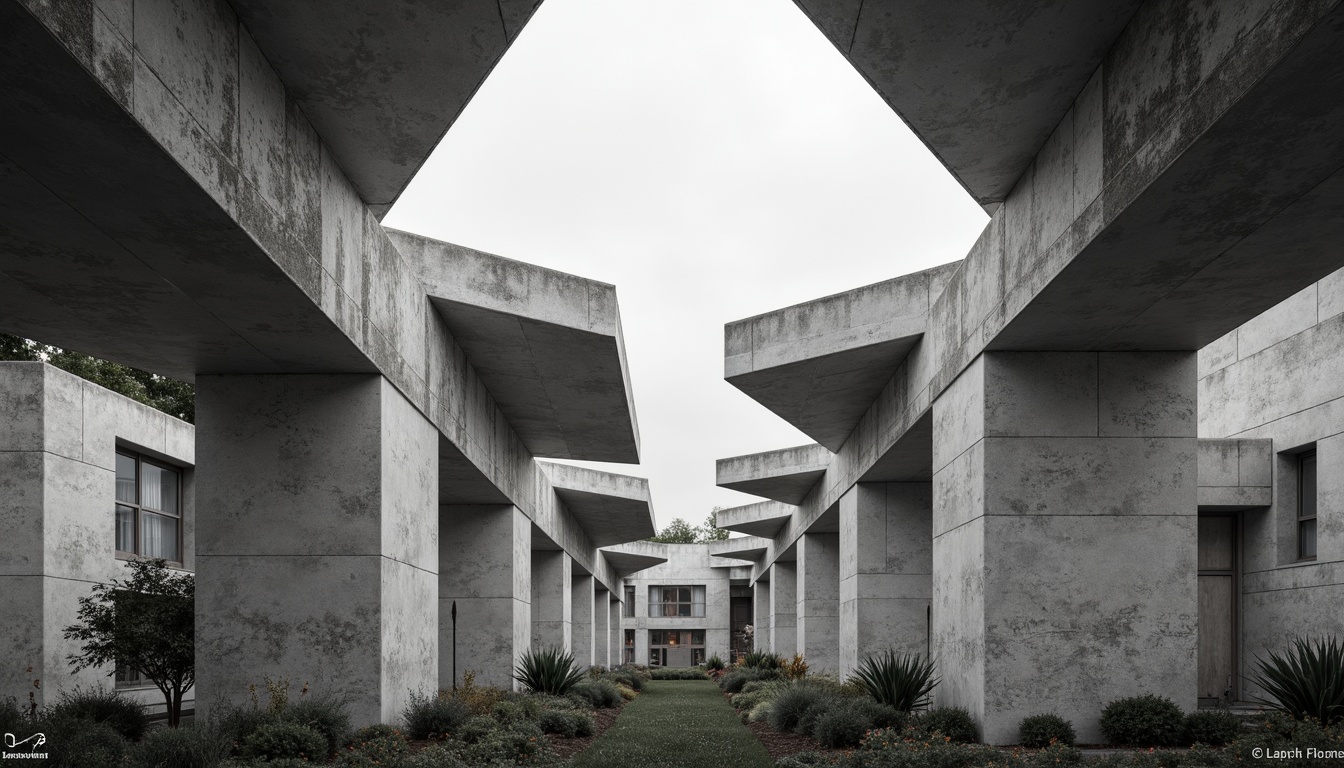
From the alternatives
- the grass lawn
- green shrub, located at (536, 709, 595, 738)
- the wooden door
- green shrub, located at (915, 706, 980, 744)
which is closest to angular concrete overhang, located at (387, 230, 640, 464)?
green shrub, located at (536, 709, 595, 738)

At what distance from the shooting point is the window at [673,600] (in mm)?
57438

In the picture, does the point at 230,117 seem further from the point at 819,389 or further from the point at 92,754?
the point at 819,389

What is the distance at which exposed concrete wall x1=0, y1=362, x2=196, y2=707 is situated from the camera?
1534cm

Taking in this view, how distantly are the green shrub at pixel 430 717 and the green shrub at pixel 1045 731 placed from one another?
6167mm

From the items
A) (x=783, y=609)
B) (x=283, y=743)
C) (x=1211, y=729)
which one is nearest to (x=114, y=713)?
(x=283, y=743)

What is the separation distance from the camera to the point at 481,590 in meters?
21.0

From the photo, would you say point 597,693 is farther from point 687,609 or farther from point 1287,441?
point 687,609

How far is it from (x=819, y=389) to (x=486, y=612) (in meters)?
8.06

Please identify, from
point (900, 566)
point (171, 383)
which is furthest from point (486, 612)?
point (171, 383)

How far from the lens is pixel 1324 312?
57.9 feet

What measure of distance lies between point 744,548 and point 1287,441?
28745mm

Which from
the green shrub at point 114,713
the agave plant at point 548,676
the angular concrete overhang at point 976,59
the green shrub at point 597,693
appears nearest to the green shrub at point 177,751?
the green shrub at point 114,713

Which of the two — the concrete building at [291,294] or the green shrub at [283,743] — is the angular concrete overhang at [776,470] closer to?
the concrete building at [291,294]

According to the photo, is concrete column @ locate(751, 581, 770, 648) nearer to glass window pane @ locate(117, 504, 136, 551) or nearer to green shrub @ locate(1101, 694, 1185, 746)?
glass window pane @ locate(117, 504, 136, 551)
